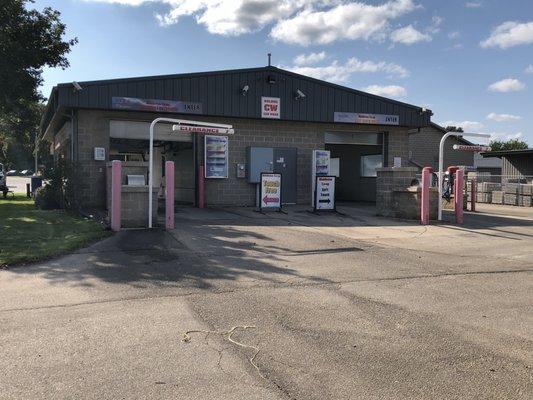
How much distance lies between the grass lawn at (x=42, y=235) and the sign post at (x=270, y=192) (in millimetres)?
5302

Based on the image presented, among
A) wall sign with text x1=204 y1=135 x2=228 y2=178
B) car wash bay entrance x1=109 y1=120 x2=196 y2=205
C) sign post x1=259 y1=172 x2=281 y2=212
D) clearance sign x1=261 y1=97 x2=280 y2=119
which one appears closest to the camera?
sign post x1=259 y1=172 x2=281 y2=212

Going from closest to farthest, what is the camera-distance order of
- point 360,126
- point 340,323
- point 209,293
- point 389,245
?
point 340,323 → point 209,293 → point 389,245 → point 360,126

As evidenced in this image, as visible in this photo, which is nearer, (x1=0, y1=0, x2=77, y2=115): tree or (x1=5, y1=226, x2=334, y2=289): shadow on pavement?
(x1=5, y1=226, x2=334, y2=289): shadow on pavement

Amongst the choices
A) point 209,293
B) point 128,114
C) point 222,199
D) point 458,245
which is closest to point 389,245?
point 458,245

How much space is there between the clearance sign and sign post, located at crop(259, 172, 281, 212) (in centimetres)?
330

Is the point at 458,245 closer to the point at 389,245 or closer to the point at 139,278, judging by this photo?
the point at 389,245

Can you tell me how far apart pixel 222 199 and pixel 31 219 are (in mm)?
6552

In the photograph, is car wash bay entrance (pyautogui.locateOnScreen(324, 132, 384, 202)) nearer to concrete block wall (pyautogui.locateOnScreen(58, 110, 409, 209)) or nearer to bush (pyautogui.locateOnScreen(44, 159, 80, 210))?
concrete block wall (pyautogui.locateOnScreen(58, 110, 409, 209))

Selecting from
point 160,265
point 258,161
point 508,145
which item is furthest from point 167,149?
point 508,145

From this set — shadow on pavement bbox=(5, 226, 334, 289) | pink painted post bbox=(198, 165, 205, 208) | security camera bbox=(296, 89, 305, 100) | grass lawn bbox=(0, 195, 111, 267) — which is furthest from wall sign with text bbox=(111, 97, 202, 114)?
shadow on pavement bbox=(5, 226, 334, 289)

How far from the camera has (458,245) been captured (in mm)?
11047

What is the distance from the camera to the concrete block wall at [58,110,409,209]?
1703cm

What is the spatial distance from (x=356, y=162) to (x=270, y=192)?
878cm

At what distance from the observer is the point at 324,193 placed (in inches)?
666
